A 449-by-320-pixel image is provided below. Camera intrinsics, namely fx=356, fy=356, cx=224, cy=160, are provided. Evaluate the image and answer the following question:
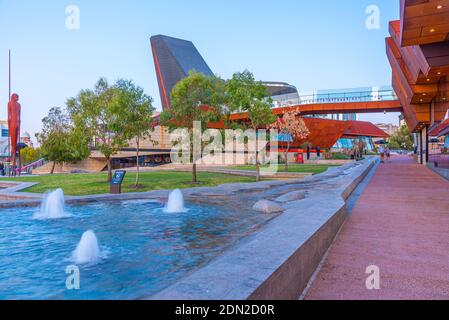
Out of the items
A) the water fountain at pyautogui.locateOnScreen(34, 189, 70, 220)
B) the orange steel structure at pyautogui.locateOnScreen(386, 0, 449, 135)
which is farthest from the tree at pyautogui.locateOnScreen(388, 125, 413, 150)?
the water fountain at pyautogui.locateOnScreen(34, 189, 70, 220)

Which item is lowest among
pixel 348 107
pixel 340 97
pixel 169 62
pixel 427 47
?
pixel 427 47

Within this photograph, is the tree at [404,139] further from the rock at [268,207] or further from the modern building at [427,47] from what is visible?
the rock at [268,207]

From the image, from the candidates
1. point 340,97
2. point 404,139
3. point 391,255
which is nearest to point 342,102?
point 340,97

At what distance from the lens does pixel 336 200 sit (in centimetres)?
819

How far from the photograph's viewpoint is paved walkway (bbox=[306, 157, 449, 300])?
12.7ft

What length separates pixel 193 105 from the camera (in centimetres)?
1905

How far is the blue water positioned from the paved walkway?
6.30 ft

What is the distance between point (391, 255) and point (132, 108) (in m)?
14.0

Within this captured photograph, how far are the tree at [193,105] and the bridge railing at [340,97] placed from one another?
26.6 meters

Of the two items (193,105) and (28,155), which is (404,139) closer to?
(28,155)

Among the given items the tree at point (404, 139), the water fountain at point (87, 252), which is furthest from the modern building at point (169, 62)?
the water fountain at point (87, 252)

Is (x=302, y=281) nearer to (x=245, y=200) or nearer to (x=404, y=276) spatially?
(x=404, y=276)
